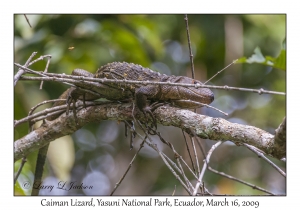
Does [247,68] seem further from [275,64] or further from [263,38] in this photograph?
[275,64]

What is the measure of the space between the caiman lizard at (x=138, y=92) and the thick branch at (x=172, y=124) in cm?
25

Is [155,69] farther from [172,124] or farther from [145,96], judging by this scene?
[172,124]

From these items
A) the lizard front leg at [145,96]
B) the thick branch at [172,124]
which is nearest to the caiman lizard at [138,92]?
the lizard front leg at [145,96]

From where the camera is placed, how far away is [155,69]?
10.1 meters

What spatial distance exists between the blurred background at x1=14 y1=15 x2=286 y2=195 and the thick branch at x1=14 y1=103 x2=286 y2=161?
1.48 metres

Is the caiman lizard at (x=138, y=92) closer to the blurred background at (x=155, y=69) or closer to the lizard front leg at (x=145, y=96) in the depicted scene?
the lizard front leg at (x=145, y=96)

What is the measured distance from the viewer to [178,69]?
13625 millimetres

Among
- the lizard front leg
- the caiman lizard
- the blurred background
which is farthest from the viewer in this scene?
the blurred background

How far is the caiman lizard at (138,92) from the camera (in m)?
5.46

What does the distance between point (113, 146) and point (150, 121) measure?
9677 millimetres

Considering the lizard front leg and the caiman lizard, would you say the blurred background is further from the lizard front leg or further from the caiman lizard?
the lizard front leg

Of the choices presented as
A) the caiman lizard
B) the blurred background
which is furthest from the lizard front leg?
the blurred background

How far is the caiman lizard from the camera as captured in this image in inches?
215

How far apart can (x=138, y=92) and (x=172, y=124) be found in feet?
3.32
